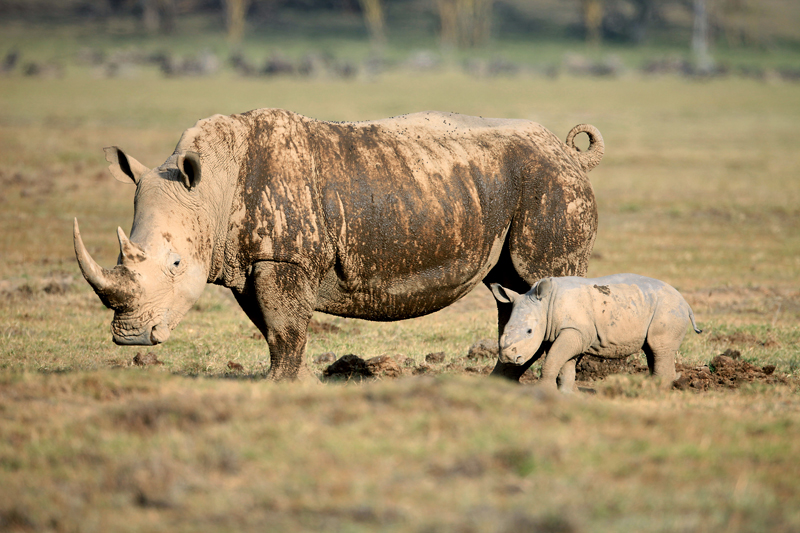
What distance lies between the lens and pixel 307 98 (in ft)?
141

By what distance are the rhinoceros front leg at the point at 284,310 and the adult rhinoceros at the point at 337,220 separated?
1 centimetres

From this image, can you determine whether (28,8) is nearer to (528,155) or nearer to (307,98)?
(307,98)

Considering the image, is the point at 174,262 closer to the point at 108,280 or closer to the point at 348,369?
the point at 108,280

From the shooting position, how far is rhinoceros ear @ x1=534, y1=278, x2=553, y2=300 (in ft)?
24.0

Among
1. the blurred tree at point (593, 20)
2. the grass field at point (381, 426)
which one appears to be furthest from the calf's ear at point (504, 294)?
the blurred tree at point (593, 20)

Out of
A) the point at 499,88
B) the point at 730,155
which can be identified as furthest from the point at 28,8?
the point at 730,155

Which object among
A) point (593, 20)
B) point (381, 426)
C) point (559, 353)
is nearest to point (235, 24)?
point (593, 20)

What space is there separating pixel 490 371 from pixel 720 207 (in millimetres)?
12761

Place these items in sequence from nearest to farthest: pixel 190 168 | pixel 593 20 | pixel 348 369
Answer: pixel 190 168 < pixel 348 369 < pixel 593 20

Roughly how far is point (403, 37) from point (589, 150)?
80.0m

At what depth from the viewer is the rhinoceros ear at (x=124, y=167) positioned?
7.06 metres

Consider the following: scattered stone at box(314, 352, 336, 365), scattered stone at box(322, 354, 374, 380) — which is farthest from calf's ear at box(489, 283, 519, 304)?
scattered stone at box(314, 352, 336, 365)

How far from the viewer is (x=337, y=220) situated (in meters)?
7.23

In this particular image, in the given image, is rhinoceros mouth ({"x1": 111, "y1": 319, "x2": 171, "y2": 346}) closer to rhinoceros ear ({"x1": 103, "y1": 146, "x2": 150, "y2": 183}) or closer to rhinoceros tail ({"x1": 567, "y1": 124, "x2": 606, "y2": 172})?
rhinoceros ear ({"x1": 103, "y1": 146, "x2": 150, "y2": 183})
